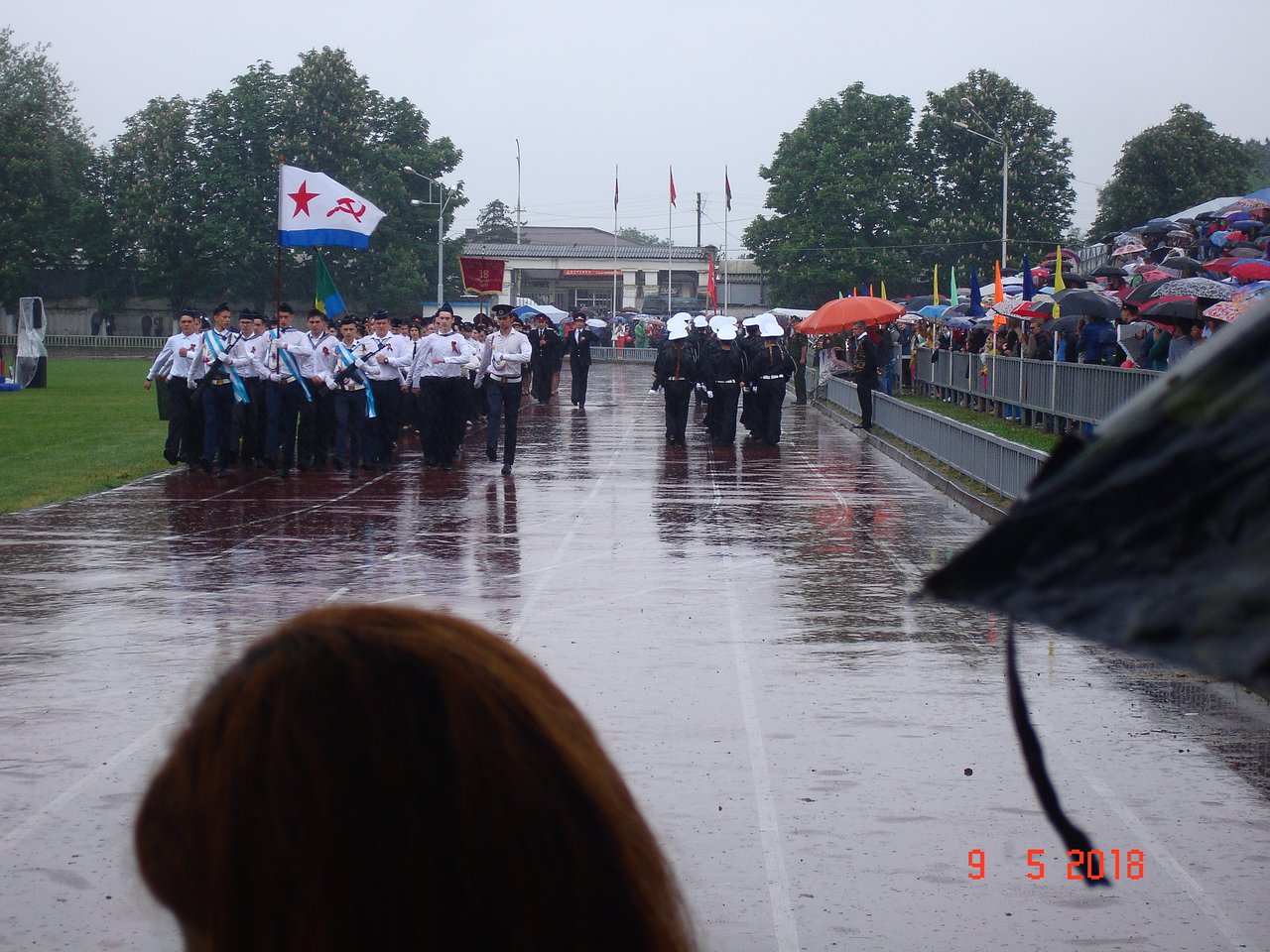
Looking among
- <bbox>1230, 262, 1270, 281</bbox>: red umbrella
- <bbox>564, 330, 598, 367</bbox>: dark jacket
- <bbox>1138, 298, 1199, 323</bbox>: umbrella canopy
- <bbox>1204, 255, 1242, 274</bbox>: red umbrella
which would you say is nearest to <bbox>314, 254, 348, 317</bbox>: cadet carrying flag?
<bbox>564, 330, 598, 367</bbox>: dark jacket

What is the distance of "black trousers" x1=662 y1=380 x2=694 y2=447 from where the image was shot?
85.1 feet

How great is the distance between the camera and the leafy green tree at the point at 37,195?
7062 cm

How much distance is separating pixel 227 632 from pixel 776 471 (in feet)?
41.4

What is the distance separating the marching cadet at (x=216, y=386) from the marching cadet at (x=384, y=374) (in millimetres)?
1859

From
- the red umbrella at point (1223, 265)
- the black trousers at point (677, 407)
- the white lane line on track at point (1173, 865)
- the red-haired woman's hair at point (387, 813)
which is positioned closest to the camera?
the red-haired woman's hair at point (387, 813)

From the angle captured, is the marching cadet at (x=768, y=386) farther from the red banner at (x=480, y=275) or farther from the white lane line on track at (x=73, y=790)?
the white lane line on track at (x=73, y=790)

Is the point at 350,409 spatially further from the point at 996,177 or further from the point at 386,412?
the point at 996,177

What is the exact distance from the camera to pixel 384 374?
69.6ft

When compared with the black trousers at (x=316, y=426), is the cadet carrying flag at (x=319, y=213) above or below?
above

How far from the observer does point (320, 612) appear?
58.2 inches

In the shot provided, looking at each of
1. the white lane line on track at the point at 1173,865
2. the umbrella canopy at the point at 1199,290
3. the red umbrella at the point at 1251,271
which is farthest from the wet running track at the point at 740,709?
the red umbrella at the point at 1251,271

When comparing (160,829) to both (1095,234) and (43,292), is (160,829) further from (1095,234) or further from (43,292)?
(43,292)

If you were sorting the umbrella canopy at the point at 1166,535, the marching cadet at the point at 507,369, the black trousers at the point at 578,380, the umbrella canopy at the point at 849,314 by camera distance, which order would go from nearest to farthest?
the umbrella canopy at the point at 1166,535
the marching cadet at the point at 507,369
the umbrella canopy at the point at 849,314
the black trousers at the point at 578,380
